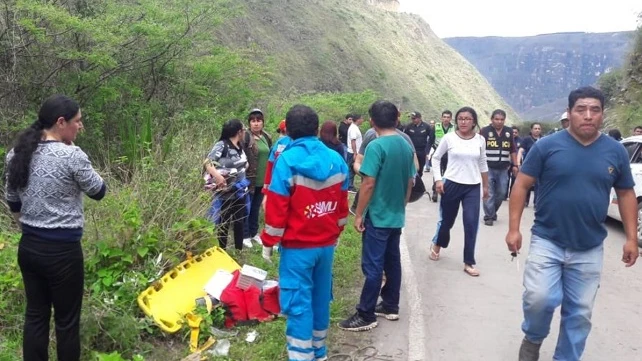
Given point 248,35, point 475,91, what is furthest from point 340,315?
point 475,91

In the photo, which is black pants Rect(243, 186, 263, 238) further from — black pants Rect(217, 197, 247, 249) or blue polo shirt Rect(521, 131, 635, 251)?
blue polo shirt Rect(521, 131, 635, 251)

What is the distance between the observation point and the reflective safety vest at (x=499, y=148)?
9.83 m

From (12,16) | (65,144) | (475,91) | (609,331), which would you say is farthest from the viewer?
(475,91)

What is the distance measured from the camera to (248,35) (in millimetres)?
39406

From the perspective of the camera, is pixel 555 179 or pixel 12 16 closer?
pixel 555 179

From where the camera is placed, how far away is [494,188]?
1004 centimetres

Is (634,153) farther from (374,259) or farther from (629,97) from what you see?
(629,97)

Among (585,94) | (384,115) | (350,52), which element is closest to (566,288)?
(585,94)

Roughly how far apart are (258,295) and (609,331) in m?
3.11

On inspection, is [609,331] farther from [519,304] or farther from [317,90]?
[317,90]

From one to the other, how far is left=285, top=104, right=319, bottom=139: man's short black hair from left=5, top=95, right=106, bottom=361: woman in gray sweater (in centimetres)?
132

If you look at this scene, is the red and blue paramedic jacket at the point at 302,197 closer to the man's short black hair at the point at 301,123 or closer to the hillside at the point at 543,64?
the man's short black hair at the point at 301,123

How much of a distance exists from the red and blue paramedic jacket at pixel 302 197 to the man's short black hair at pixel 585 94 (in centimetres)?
167

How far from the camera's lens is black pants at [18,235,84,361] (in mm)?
3682
